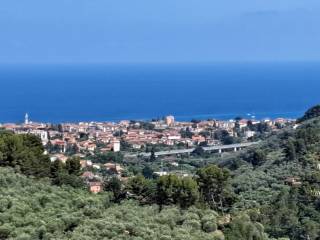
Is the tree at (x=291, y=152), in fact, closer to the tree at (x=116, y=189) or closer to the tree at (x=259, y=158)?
the tree at (x=259, y=158)

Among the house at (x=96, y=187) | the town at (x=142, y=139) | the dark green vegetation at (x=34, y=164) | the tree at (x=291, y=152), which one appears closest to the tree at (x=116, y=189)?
the dark green vegetation at (x=34, y=164)

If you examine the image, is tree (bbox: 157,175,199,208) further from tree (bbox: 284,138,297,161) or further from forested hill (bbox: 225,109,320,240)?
tree (bbox: 284,138,297,161)

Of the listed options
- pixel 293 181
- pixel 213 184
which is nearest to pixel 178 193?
pixel 213 184

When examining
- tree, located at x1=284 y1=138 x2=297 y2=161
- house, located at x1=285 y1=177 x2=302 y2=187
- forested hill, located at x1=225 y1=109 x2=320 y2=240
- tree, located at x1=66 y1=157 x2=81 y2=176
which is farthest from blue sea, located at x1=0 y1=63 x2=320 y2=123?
tree, located at x1=66 y1=157 x2=81 y2=176

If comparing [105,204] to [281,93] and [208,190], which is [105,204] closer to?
[208,190]

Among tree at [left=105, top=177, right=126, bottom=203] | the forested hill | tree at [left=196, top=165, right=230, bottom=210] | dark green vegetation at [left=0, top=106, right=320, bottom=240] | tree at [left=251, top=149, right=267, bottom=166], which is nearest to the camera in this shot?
dark green vegetation at [left=0, top=106, right=320, bottom=240]
